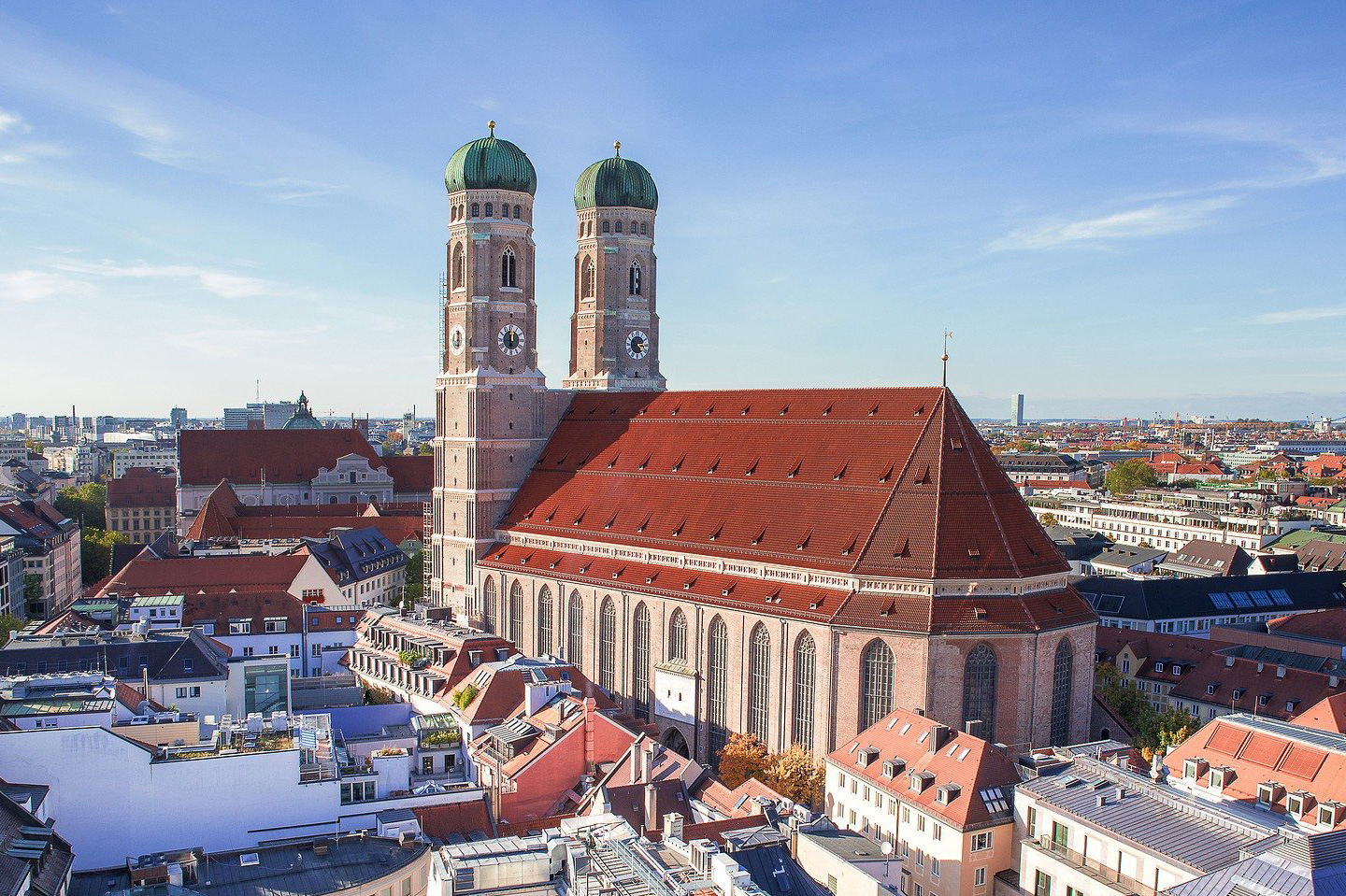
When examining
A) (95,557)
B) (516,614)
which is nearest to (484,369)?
(516,614)

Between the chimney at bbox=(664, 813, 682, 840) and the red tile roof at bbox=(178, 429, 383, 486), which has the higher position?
the red tile roof at bbox=(178, 429, 383, 486)

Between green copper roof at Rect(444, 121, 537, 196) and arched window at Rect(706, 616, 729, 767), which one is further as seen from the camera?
green copper roof at Rect(444, 121, 537, 196)

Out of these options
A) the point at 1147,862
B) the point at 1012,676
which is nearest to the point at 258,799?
the point at 1147,862

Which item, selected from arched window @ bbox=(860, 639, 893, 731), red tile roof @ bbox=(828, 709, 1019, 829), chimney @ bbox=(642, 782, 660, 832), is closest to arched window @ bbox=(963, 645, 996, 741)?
arched window @ bbox=(860, 639, 893, 731)

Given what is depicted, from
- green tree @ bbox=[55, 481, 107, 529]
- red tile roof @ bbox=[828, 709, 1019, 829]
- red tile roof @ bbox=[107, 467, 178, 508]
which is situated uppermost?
red tile roof @ bbox=[107, 467, 178, 508]

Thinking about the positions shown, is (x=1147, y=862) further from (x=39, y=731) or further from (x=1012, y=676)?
(x=39, y=731)

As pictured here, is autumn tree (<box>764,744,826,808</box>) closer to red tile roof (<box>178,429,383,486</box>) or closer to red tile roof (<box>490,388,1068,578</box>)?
red tile roof (<box>490,388,1068,578</box>)

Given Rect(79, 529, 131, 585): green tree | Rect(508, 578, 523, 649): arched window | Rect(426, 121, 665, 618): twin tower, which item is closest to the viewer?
Rect(508, 578, 523, 649): arched window
